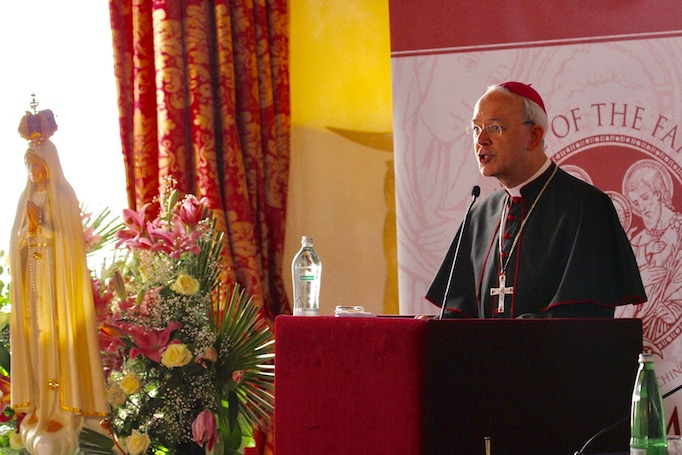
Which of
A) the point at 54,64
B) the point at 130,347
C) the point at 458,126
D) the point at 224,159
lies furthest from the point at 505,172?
the point at 54,64

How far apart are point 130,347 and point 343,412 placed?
102 centimetres

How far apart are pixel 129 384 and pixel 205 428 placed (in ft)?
0.90

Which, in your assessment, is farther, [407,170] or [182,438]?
[407,170]

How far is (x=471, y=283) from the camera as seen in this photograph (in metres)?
3.39

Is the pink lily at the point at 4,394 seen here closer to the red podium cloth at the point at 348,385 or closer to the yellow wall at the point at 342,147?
the red podium cloth at the point at 348,385

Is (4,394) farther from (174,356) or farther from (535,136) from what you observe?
(535,136)

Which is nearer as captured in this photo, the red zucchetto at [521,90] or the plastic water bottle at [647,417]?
the plastic water bottle at [647,417]

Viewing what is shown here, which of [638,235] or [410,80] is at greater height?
[410,80]

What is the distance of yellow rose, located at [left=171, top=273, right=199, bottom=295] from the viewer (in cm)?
309

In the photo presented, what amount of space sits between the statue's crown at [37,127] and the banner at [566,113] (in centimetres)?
176

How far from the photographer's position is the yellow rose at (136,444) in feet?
9.77

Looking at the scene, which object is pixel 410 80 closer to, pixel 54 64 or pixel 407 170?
pixel 407 170

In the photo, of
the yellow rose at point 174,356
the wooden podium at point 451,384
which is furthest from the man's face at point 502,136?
the yellow rose at point 174,356

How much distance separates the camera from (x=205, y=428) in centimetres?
306
